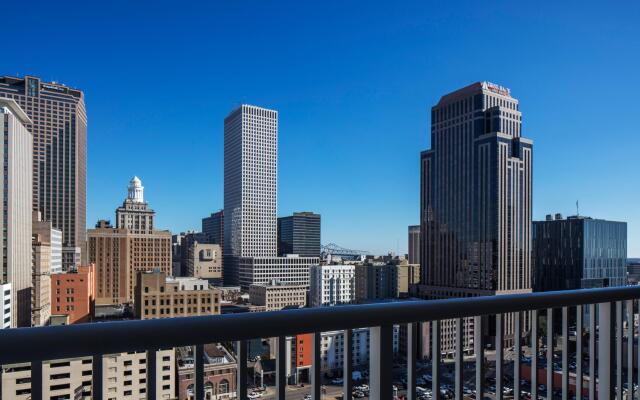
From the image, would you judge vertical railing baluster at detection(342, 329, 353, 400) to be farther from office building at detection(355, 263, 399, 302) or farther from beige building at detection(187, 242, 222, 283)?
beige building at detection(187, 242, 222, 283)

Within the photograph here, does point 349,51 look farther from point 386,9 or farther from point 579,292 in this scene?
point 579,292

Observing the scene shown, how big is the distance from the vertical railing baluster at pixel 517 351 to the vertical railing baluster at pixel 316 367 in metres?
0.50

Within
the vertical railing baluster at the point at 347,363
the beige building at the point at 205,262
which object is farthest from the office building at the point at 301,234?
the vertical railing baluster at the point at 347,363

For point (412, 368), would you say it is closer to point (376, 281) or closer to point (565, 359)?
point (565, 359)

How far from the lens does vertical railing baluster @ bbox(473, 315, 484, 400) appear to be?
1002mm

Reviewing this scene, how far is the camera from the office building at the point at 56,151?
53.8 meters

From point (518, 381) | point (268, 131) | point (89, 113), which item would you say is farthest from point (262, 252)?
point (518, 381)

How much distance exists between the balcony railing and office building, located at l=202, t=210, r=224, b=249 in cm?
7387

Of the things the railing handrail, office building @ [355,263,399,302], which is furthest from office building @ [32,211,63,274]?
the railing handrail

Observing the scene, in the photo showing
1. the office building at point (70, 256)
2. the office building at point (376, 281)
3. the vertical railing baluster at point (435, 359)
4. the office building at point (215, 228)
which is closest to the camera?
the vertical railing baluster at point (435, 359)

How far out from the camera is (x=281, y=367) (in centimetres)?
78

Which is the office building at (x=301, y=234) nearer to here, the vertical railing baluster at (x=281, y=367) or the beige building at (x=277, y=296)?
the beige building at (x=277, y=296)

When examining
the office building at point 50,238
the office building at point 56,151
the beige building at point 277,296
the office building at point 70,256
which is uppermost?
the office building at point 56,151

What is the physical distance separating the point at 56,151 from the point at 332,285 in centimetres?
3887
